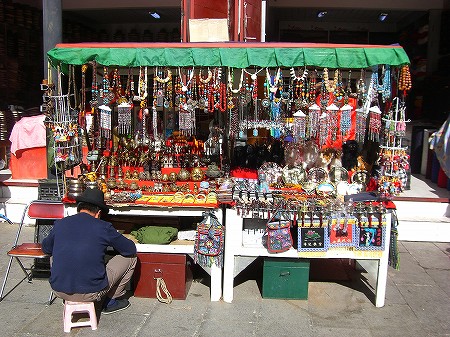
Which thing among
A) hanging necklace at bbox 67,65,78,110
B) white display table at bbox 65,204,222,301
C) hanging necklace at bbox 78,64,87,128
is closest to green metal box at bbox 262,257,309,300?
white display table at bbox 65,204,222,301

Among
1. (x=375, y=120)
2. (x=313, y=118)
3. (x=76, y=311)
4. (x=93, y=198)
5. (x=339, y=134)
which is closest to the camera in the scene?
(x=76, y=311)

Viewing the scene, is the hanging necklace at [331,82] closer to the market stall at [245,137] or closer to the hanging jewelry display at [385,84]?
the market stall at [245,137]

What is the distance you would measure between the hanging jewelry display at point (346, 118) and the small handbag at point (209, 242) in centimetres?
182

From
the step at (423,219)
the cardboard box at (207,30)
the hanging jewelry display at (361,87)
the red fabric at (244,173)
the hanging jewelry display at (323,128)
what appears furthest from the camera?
the step at (423,219)

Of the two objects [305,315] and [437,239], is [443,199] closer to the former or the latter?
[437,239]

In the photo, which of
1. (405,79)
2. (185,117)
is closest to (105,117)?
(185,117)

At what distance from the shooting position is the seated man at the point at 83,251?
3924mm

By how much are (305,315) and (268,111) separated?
2385 millimetres

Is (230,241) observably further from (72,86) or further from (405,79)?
(72,86)

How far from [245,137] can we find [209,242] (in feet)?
6.04

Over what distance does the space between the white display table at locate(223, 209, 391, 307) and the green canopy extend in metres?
1.60

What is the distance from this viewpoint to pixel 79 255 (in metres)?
3.92

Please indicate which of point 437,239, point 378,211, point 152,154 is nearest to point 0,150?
point 152,154

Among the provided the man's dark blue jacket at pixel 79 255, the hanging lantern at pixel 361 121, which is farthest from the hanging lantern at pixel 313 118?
the man's dark blue jacket at pixel 79 255
